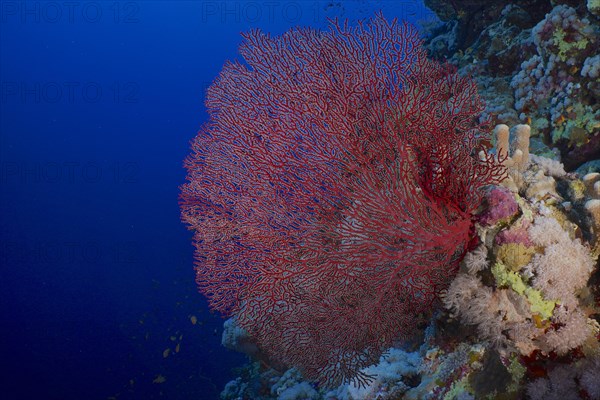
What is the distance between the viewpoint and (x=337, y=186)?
3268 mm

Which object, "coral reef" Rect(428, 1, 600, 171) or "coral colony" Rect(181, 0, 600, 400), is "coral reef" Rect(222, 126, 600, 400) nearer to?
"coral colony" Rect(181, 0, 600, 400)

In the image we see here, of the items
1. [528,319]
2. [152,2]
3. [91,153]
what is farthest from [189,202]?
[152,2]

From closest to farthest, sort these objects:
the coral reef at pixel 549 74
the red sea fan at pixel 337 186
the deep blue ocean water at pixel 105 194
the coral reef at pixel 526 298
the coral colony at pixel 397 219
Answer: the coral reef at pixel 526 298, the coral colony at pixel 397 219, the red sea fan at pixel 337 186, the coral reef at pixel 549 74, the deep blue ocean water at pixel 105 194

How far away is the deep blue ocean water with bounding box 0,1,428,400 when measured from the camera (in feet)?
58.2

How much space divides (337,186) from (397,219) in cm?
60

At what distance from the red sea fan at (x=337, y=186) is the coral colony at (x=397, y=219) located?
0.02m

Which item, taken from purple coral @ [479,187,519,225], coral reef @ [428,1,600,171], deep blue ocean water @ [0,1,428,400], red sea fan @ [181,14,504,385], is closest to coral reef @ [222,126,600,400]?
purple coral @ [479,187,519,225]

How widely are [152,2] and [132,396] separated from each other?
73.5 metres

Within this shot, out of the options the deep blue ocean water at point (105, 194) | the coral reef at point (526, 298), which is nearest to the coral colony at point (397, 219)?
the coral reef at point (526, 298)

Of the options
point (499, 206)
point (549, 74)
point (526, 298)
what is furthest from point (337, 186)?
point (549, 74)

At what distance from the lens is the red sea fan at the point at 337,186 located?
10.2 ft

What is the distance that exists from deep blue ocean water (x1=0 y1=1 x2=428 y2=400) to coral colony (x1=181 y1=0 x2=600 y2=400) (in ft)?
27.9

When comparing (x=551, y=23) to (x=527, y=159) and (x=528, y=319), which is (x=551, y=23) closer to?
(x=527, y=159)

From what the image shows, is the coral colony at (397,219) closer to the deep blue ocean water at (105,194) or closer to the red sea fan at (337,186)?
the red sea fan at (337,186)
